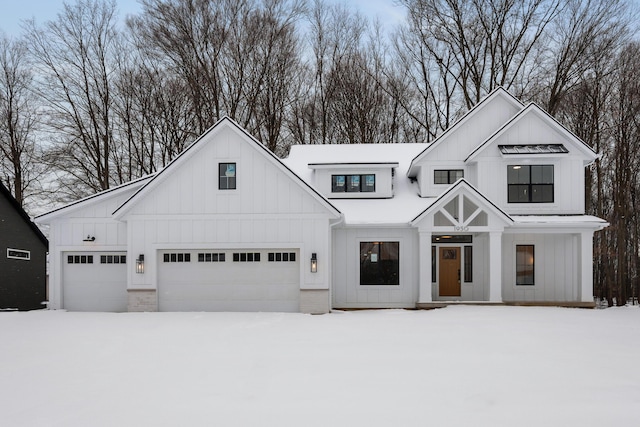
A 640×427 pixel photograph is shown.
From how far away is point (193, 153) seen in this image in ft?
46.2

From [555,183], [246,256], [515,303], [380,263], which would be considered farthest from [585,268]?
[246,256]

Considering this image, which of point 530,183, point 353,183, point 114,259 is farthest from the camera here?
point 353,183

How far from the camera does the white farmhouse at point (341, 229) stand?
551 inches

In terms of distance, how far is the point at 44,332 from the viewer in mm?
10531

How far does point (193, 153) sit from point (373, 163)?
22.2ft

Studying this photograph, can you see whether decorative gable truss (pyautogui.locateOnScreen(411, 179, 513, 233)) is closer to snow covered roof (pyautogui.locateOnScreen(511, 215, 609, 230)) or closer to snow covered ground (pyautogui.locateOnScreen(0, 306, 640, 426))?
snow covered roof (pyautogui.locateOnScreen(511, 215, 609, 230))

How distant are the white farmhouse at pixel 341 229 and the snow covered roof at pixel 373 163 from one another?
104 mm

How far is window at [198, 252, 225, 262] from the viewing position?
14234 millimetres

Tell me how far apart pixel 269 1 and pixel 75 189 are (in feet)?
51.6

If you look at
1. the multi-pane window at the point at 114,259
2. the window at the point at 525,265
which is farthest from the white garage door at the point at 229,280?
the window at the point at 525,265

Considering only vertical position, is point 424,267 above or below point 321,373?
above

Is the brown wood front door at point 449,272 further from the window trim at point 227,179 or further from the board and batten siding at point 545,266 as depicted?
the window trim at point 227,179

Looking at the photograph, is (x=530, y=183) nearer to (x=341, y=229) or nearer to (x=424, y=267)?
(x=424, y=267)

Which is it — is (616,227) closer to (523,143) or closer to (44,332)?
(523,143)
